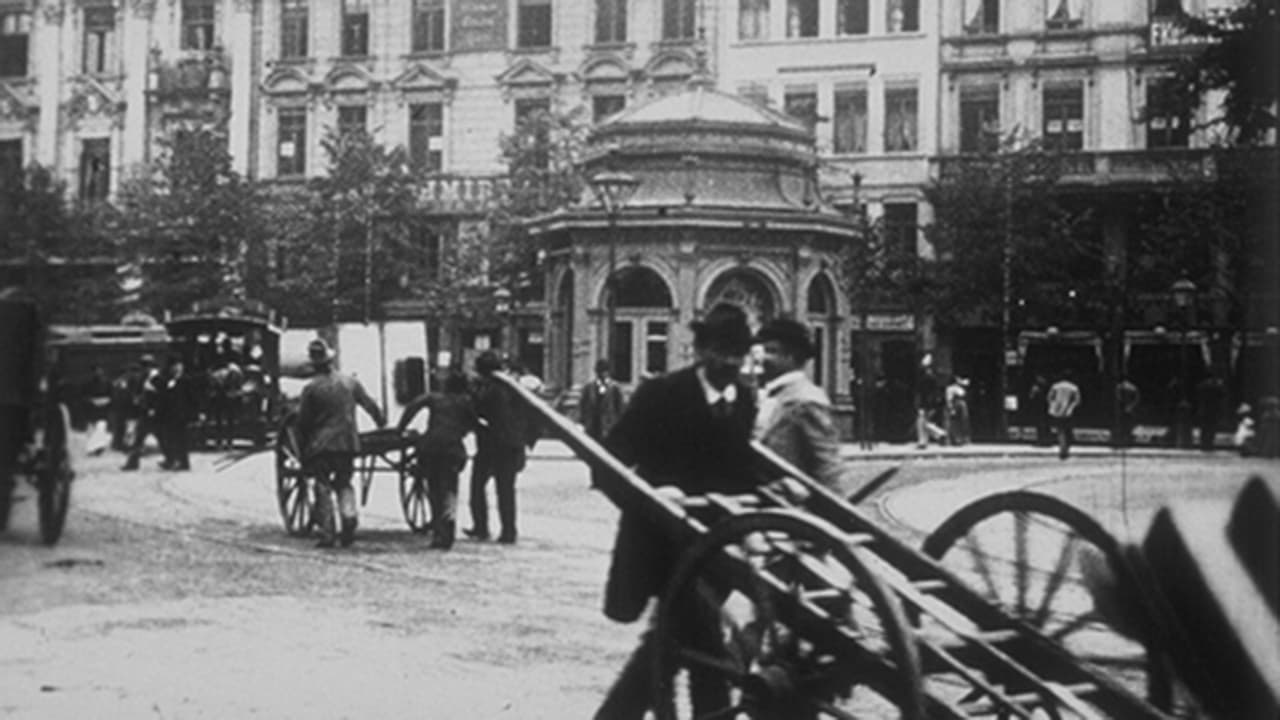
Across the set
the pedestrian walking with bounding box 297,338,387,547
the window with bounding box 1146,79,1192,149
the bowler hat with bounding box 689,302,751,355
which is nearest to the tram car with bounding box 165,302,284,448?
the pedestrian walking with bounding box 297,338,387,547

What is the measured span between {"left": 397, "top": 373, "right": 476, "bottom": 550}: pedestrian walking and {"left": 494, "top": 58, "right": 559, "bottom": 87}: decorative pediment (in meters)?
0.62

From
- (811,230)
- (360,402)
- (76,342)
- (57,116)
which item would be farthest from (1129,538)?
(57,116)

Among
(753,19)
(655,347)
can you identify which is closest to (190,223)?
(655,347)

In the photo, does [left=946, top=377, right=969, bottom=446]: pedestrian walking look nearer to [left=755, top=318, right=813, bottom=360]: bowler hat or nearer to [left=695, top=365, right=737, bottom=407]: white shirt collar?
[left=755, top=318, right=813, bottom=360]: bowler hat

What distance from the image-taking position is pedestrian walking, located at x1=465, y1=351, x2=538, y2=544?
3.90m

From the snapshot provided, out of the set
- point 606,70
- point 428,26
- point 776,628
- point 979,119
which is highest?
→ point 428,26

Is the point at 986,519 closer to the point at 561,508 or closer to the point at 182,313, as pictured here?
the point at 182,313

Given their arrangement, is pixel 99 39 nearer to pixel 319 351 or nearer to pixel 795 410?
pixel 319 351

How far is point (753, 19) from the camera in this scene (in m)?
3.72

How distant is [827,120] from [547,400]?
0.82 meters

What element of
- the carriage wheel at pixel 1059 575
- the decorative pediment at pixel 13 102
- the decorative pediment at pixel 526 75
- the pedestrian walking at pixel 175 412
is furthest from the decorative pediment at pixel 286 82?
the carriage wheel at pixel 1059 575

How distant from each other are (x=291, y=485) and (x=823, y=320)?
3.32m

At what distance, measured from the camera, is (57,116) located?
3.91 m

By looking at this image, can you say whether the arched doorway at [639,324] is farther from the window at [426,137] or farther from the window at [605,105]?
the window at [426,137]
